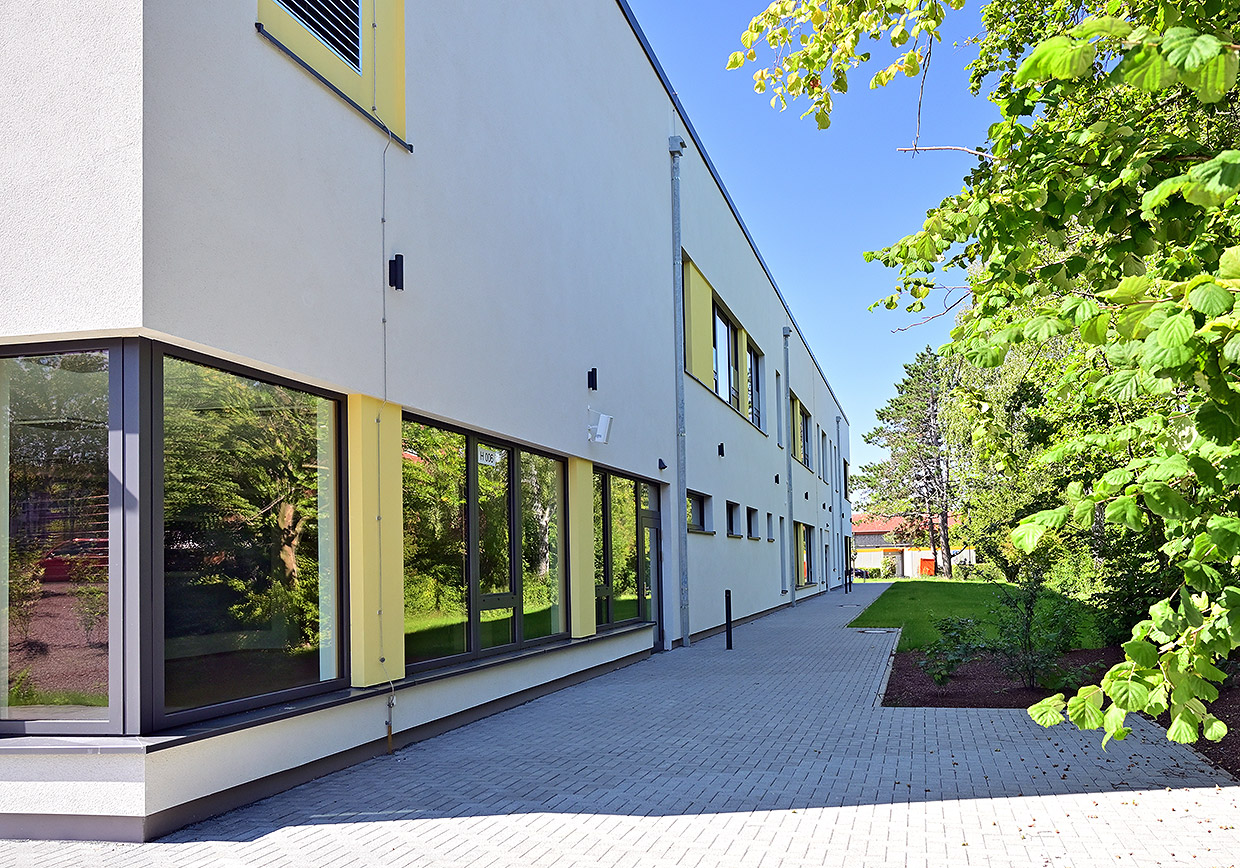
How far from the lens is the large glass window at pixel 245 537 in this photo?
6.13 meters

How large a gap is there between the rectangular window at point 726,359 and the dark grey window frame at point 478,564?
395 inches

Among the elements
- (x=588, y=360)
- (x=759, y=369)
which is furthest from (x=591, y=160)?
(x=759, y=369)

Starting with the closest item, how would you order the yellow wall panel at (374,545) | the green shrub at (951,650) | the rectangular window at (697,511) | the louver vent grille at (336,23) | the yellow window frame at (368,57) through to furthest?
1. the yellow window frame at (368,57)
2. the louver vent grille at (336,23)
3. the yellow wall panel at (374,545)
4. the green shrub at (951,650)
5. the rectangular window at (697,511)

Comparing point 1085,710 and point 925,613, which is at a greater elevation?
point 1085,710

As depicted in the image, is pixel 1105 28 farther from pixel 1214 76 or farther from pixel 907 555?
pixel 907 555

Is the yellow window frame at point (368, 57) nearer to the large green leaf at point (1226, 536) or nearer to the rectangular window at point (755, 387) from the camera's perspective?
the large green leaf at point (1226, 536)

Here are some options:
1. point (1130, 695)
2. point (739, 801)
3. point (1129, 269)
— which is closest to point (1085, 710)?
point (1130, 695)

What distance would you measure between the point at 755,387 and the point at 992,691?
16.5 meters

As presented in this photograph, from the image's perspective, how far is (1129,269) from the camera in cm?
359

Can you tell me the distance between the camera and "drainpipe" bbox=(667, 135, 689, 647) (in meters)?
17.1

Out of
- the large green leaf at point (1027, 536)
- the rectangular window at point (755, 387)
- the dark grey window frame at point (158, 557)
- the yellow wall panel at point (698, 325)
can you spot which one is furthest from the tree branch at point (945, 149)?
the rectangular window at point (755, 387)

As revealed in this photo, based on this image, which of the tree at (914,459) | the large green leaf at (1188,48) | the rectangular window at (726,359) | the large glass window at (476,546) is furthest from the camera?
the tree at (914,459)

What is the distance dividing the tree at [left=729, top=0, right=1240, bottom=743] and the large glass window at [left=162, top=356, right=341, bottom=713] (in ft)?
12.3

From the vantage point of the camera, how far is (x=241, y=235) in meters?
6.33
